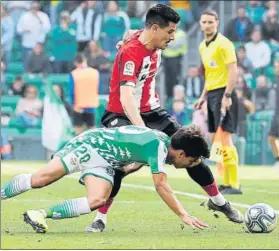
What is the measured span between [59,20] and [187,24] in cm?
296

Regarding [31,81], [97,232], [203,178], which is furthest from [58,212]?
[31,81]

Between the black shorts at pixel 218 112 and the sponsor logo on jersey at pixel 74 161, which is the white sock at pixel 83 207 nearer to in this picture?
the sponsor logo on jersey at pixel 74 161

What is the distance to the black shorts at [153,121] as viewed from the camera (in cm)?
1015

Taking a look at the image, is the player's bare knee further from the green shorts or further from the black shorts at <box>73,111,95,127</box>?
the black shorts at <box>73,111,95,127</box>

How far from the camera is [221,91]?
549 inches

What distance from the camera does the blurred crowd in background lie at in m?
24.5

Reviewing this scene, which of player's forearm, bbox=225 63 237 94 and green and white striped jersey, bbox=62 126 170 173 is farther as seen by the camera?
player's forearm, bbox=225 63 237 94

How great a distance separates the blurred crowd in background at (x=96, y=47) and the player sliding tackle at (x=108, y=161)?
14.6 meters

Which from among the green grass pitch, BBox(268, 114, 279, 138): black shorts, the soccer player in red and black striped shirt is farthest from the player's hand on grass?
BBox(268, 114, 279, 138): black shorts

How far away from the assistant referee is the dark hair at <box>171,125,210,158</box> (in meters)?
4.78

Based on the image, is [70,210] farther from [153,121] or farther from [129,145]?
[153,121]

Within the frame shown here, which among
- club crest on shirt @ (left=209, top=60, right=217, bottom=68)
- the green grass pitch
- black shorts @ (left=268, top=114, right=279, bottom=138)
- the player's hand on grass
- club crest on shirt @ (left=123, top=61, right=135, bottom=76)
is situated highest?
club crest on shirt @ (left=123, top=61, right=135, bottom=76)

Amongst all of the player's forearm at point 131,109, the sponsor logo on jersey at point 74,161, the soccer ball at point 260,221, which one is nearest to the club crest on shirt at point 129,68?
the player's forearm at point 131,109

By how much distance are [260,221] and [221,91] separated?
15.6 ft
